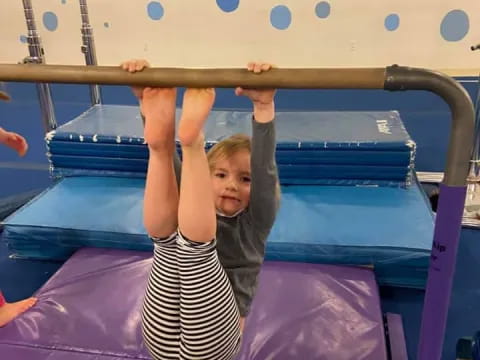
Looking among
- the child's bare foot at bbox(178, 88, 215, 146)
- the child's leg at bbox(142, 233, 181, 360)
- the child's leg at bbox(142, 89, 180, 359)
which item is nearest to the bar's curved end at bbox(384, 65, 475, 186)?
Result: the child's bare foot at bbox(178, 88, 215, 146)

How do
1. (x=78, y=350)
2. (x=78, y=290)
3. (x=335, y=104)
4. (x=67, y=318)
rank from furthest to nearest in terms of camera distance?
1. (x=335, y=104)
2. (x=78, y=290)
3. (x=67, y=318)
4. (x=78, y=350)

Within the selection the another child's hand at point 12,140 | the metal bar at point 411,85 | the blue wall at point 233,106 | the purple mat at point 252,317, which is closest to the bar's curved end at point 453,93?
the metal bar at point 411,85

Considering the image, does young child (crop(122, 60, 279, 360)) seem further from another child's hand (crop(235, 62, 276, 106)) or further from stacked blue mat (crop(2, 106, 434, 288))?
stacked blue mat (crop(2, 106, 434, 288))

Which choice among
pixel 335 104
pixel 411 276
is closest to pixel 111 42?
pixel 335 104

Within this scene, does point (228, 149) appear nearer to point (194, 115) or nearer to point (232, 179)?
point (232, 179)

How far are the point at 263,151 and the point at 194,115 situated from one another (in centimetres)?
19

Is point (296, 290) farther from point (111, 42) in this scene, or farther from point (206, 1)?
point (111, 42)

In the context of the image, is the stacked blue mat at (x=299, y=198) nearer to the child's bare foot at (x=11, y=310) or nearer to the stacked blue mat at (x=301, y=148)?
the stacked blue mat at (x=301, y=148)

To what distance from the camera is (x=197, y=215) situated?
1.04 metres

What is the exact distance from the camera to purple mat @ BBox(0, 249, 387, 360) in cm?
158

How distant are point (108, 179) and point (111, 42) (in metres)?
2.78

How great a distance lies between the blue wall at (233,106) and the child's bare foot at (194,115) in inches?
89.0

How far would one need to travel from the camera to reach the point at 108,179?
2572 mm

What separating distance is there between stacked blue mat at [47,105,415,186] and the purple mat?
606 millimetres
